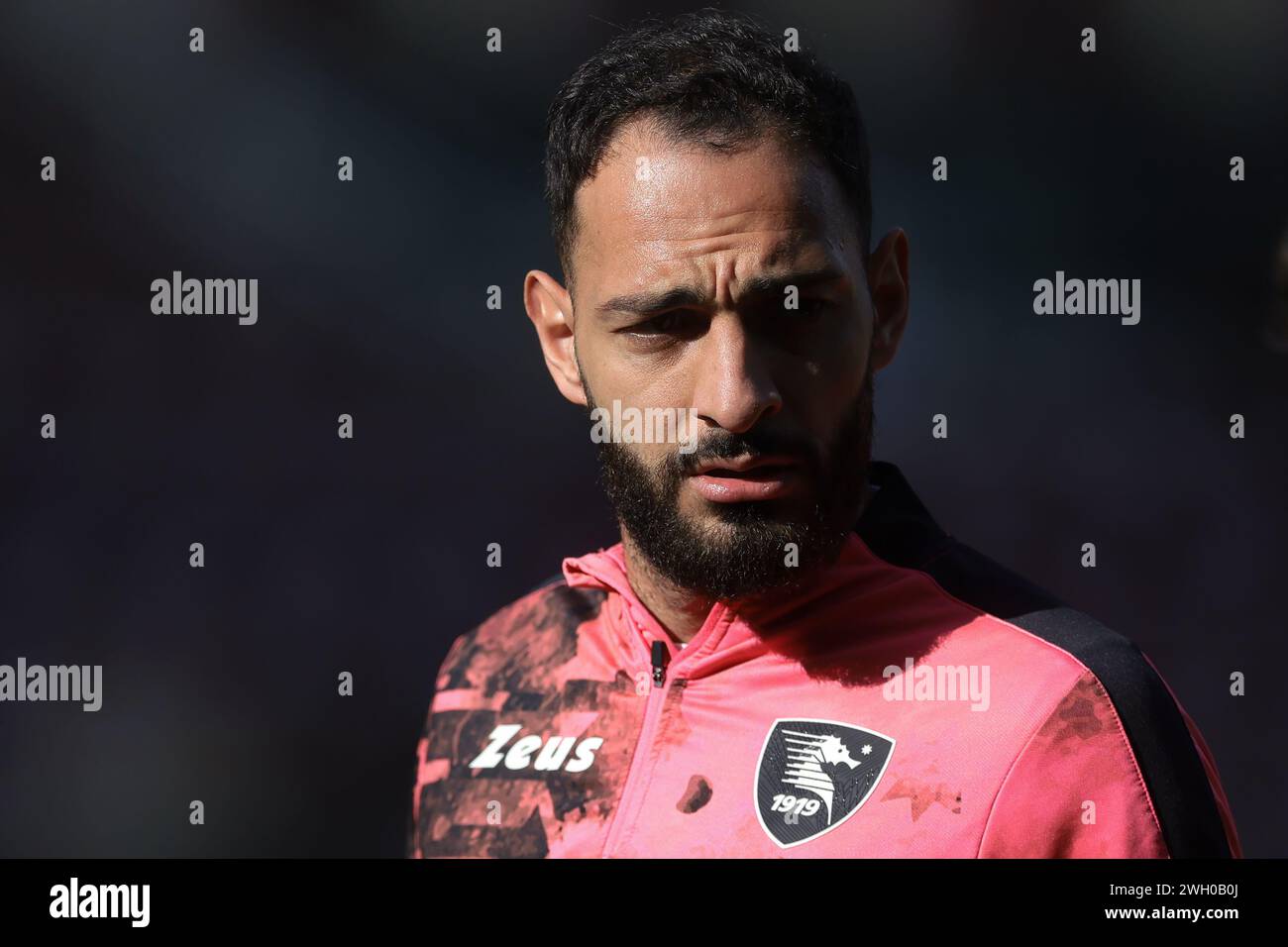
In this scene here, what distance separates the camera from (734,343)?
2088mm

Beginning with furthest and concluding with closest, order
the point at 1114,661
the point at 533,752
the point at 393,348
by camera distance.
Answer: the point at 393,348, the point at 533,752, the point at 1114,661

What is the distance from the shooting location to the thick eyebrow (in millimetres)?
2092

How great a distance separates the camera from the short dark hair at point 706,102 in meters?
2.19

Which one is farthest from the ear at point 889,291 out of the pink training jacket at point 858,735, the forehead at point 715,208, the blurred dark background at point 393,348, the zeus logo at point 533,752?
the blurred dark background at point 393,348

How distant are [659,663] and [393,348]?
2.95 m

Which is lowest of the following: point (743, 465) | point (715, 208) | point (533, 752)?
point (533, 752)

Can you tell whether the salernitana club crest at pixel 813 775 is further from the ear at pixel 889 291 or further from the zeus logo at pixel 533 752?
the ear at pixel 889 291

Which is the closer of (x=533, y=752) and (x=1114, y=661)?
(x=1114, y=661)

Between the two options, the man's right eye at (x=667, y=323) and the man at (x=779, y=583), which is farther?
the man's right eye at (x=667, y=323)

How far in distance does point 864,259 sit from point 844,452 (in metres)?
0.39

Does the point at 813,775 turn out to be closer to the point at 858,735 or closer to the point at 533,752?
the point at 858,735

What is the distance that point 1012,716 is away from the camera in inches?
79.0

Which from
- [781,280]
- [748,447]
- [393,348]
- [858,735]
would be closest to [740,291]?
[781,280]

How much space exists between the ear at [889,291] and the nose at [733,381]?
376 millimetres
